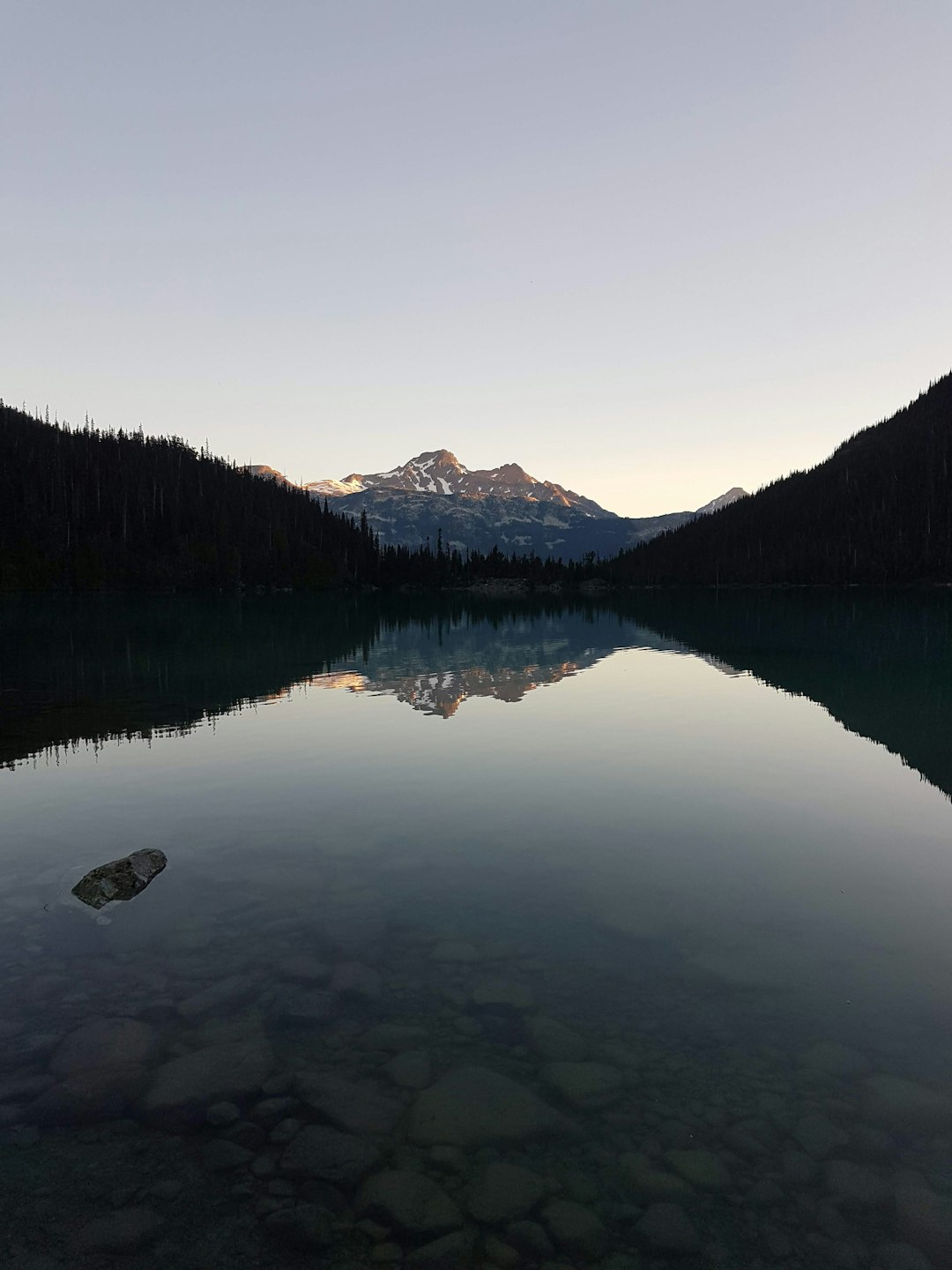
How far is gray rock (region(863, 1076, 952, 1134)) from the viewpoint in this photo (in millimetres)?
8109

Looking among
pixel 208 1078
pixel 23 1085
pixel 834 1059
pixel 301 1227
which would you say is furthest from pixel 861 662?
pixel 23 1085

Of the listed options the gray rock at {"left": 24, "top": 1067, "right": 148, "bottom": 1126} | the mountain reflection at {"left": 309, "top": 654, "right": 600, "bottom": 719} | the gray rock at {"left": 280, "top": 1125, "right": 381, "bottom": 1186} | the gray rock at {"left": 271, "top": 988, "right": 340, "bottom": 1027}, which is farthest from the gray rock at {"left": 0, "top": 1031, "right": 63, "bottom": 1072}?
the mountain reflection at {"left": 309, "top": 654, "right": 600, "bottom": 719}

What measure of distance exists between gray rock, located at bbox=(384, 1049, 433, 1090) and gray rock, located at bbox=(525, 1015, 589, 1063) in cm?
141

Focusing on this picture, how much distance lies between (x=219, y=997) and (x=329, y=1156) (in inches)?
145

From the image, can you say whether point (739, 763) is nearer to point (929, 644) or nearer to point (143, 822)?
point (143, 822)

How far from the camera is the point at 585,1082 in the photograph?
874cm

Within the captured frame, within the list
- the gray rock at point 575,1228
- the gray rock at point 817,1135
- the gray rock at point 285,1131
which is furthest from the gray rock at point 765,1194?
the gray rock at point 285,1131

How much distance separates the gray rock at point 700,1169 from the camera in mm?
7281

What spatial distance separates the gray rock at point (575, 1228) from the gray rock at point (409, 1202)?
33.4 inches

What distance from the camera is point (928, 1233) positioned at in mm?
6711

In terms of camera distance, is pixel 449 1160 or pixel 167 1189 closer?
pixel 167 1189

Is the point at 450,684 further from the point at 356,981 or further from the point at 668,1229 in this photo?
the point at 668,1229

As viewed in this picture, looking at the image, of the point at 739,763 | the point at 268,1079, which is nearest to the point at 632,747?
the point at 739,763

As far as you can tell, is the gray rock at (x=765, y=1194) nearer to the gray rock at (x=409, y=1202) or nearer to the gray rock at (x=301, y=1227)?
the gray rock at (x=409, y=1202)
